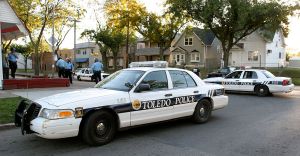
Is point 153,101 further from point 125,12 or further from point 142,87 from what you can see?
point 125,12

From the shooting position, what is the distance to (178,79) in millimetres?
7664

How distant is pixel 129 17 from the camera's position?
132 feet

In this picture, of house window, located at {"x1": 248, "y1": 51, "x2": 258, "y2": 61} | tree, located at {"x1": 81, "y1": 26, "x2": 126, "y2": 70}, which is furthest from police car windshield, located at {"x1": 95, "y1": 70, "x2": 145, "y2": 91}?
house window, located at {"x1": 248, "y1": 51, "x2": 258, "y2": 61}

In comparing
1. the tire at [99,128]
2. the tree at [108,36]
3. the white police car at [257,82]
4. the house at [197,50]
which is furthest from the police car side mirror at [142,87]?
the house at [197,50]

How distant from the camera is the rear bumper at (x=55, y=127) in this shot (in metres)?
5.40

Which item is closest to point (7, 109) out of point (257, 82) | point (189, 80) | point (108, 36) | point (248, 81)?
point (189, 80)

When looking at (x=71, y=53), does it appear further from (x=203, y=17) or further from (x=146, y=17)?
(x=203, y=17)

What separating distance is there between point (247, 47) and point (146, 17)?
16.9m

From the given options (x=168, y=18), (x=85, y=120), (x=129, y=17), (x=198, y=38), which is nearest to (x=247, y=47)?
(x=198, y=38)

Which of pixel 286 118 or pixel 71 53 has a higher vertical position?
pixel 71 53

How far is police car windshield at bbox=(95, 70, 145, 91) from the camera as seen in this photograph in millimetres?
6688

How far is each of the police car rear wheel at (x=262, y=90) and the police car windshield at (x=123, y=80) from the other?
983 centimetres

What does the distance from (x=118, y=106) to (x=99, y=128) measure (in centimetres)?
58

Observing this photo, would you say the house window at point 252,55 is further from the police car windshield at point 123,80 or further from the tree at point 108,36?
the police car windshield at point 123,80
